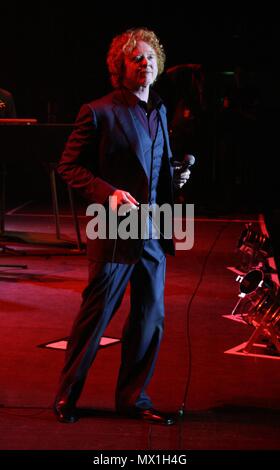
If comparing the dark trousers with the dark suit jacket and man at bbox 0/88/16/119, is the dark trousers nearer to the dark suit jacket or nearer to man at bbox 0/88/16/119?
the dark suit jacket

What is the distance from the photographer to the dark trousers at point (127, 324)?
4547 millimetres

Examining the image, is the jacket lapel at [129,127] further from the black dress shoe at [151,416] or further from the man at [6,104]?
the man at [6,104]

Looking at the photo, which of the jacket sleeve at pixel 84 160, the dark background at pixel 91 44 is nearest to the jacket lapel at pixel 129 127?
the jacket sleeve at pixel 84 160

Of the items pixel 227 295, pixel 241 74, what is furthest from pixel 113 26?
pixel 227 295

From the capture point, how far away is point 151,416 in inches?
184

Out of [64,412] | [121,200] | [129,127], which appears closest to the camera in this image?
[121,200]

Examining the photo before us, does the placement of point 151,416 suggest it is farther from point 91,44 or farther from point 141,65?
point 91,44

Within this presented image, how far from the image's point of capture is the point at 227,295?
7.98 meters

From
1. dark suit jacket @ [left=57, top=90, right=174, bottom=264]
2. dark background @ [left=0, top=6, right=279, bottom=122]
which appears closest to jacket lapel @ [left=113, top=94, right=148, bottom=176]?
dark suit jacket @ [left=57, top=90, right=174, bottom=264]

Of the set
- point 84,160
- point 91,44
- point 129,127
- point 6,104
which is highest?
point 129,127

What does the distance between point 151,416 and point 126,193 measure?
3.84 ft

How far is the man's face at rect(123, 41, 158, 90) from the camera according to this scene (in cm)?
452

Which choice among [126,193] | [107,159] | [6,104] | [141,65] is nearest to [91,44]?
[6,104]

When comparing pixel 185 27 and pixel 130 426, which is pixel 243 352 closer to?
pixel 130 426
